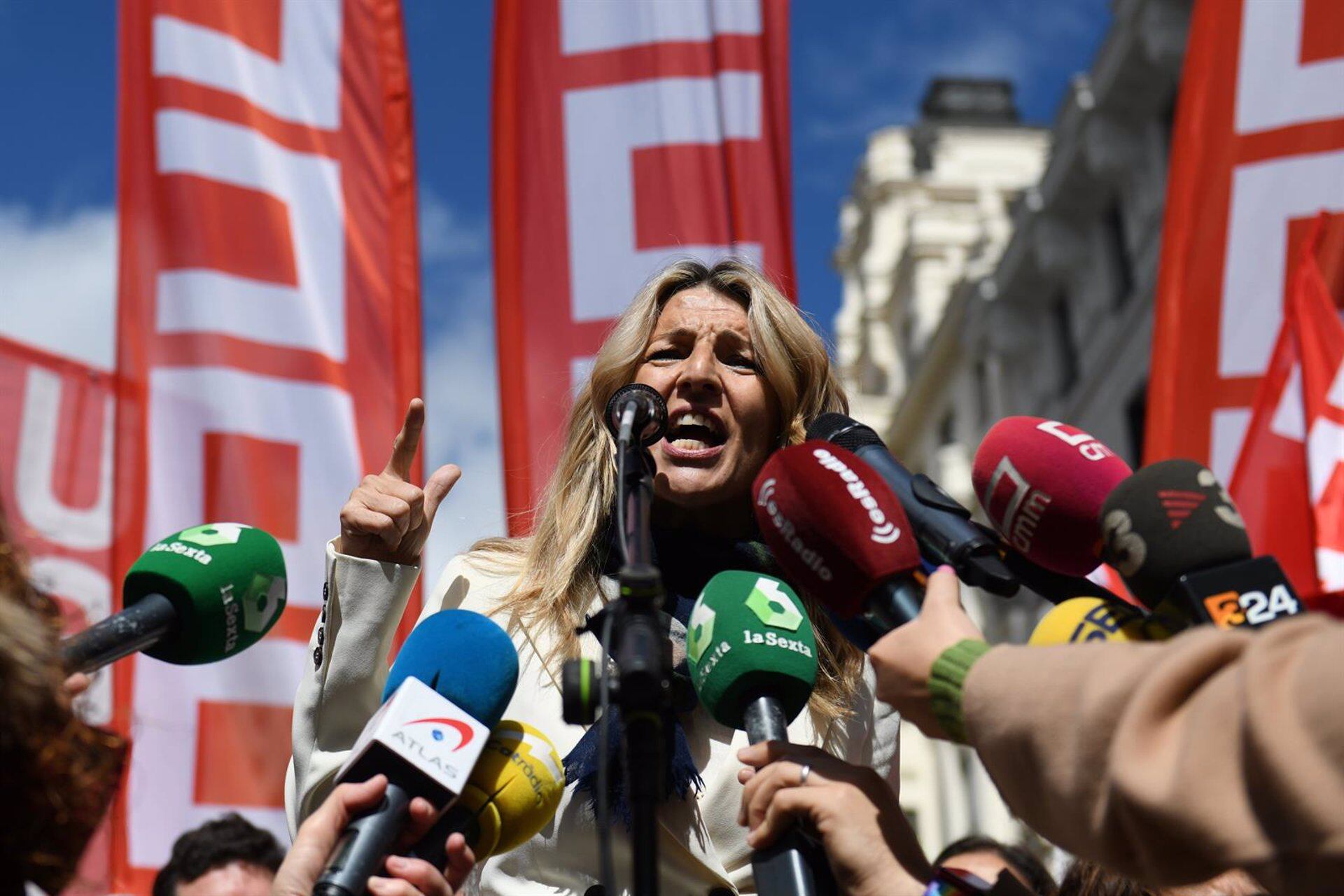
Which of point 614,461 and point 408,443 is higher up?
point 408,443

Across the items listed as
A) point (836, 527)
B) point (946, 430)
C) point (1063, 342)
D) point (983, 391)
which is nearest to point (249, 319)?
point (836, 527)

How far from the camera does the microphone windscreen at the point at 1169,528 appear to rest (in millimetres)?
2021

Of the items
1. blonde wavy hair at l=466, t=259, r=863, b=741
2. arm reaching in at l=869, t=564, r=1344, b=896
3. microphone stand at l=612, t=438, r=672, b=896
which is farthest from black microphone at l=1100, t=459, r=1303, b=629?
blonde wavy hair at l=466, t=259, r=863, b=741

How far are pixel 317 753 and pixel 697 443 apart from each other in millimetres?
1108

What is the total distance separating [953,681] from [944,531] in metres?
0.31

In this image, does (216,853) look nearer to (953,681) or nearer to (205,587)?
(205,587)

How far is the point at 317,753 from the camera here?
111 inches

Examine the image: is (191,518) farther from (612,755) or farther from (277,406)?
(612,755)

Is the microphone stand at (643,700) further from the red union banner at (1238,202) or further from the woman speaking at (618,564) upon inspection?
the red union banner at (1238,202)

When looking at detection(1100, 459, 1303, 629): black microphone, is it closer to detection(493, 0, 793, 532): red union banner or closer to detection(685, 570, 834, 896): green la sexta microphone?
detection(685, 570, 834, 896): green la sexta microphone

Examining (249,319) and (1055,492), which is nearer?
(1055,492)

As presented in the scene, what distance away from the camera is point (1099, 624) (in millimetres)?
2135

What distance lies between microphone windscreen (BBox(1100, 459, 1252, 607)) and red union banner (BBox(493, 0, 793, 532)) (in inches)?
151

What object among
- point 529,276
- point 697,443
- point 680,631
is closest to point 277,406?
point 529,276
